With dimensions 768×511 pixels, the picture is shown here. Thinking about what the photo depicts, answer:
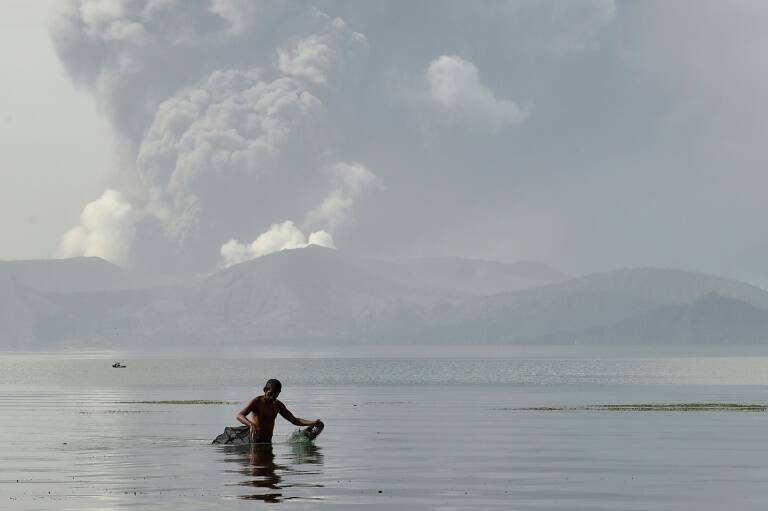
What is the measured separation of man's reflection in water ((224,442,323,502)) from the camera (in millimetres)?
31609

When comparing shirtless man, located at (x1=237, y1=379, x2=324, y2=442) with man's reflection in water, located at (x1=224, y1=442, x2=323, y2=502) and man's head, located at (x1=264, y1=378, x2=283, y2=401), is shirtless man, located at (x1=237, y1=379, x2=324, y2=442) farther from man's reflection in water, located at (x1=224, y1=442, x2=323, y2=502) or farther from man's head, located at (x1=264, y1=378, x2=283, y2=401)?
man's reflection in water, located at (x1=224, y1=442, x2=323, y2=502)

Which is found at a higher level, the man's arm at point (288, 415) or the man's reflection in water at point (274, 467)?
the man's arm at point (288, 415)

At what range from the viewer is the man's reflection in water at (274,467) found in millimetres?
31609

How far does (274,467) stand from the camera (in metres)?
37.7

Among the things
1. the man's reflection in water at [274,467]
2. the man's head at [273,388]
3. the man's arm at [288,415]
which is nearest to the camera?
the man's reflection in water at [274,467]

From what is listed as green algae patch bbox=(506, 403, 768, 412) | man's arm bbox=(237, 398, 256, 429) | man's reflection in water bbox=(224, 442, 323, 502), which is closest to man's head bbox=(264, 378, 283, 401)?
man's arm bbox=(237, 398, 256, 429)

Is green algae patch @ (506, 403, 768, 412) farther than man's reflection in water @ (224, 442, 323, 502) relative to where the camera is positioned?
Yes

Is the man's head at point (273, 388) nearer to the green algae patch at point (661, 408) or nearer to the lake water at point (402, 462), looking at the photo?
the lake water at point (402, 462)

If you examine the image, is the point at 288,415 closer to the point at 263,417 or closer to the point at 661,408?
the point at 263,417

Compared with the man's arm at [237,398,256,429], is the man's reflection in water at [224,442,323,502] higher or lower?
lower

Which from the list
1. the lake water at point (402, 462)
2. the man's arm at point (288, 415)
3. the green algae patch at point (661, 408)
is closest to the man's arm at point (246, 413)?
the man's arm at point (288, 415)

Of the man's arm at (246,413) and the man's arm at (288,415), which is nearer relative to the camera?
the man's arm at (288,415)

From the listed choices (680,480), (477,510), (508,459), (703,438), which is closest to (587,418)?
(703,438)

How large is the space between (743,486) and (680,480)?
77.3 inches
